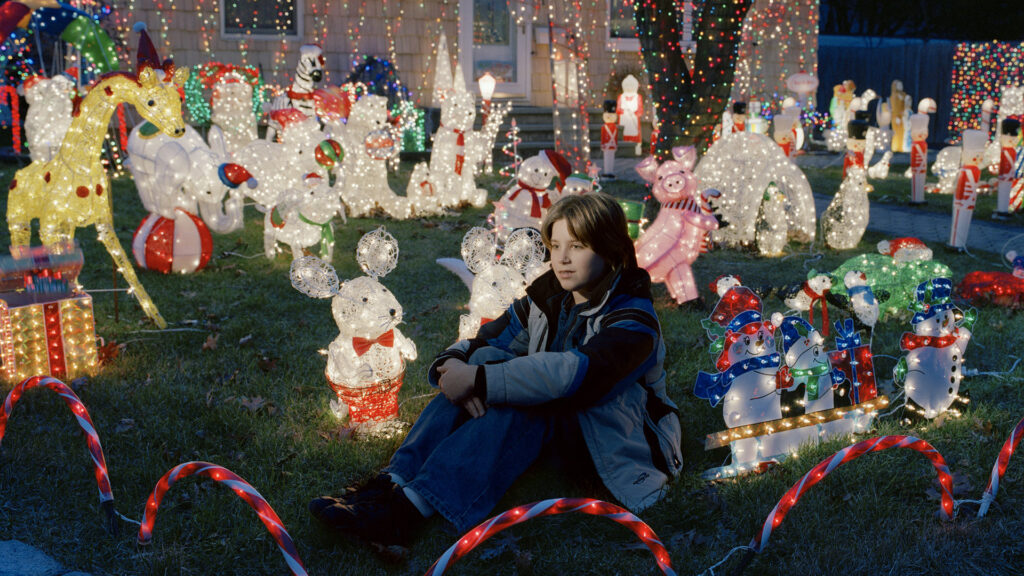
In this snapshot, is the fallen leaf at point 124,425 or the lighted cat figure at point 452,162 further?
the lighted cat figure at point 452,162

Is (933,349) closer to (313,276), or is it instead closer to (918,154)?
(313,276)

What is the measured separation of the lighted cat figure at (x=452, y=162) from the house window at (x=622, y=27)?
25.6ft

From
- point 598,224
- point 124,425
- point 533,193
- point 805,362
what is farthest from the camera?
point 533,193

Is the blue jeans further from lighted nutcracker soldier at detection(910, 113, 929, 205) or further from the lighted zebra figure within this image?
lighted nutcracker soldier at detection(910, 113, 929, 205)

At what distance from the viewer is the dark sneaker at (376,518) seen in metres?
2.92

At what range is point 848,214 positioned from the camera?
824 cm

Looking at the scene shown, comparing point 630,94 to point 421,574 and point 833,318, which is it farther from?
point 421,574

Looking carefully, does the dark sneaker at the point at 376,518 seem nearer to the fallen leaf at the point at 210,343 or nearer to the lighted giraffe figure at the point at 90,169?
the fallen leaf at the point at 210,343

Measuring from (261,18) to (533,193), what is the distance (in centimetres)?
958

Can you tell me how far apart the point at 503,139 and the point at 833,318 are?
411 inches

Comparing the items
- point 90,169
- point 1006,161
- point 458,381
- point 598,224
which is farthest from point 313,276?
point 1006,161

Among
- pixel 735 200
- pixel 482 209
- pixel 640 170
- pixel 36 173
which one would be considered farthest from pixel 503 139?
pixel 36 173

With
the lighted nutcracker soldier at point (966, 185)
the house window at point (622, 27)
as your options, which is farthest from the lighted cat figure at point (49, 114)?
the house window at point (622, 27)

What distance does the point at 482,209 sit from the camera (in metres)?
10.4
